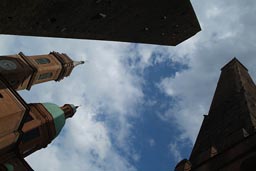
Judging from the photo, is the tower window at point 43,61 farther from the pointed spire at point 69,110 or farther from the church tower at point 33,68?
the pointed spire at point 69,110

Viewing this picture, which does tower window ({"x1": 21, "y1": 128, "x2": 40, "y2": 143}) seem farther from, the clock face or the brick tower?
the clock face

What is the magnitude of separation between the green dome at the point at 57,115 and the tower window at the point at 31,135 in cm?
404

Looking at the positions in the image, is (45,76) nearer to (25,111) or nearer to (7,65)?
(7,65)

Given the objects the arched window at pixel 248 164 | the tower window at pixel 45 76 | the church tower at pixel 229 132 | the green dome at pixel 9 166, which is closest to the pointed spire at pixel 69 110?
the tower window at pixel 45 76

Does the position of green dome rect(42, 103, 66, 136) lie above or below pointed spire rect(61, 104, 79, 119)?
below

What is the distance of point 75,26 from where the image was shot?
41.3 feet

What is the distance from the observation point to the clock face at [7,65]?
2967 cm

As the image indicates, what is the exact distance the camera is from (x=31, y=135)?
31.3 metres

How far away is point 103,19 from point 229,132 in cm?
804

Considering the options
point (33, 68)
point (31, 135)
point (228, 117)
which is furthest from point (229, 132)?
point (33, 68)

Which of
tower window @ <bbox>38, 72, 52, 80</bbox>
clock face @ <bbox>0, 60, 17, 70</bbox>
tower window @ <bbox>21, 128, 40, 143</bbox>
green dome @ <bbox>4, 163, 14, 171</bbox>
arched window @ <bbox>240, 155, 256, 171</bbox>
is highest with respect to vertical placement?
tower window @ <bbox>38, 72, 52, 80</bbox>

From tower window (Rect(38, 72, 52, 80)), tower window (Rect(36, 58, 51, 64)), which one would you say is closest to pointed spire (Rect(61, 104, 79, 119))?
tower window (Rect(38, 72, 52, 80))

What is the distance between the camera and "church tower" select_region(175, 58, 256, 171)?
11742 millimetres

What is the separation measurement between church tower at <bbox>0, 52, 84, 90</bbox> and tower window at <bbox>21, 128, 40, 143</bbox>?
14.9 ft
